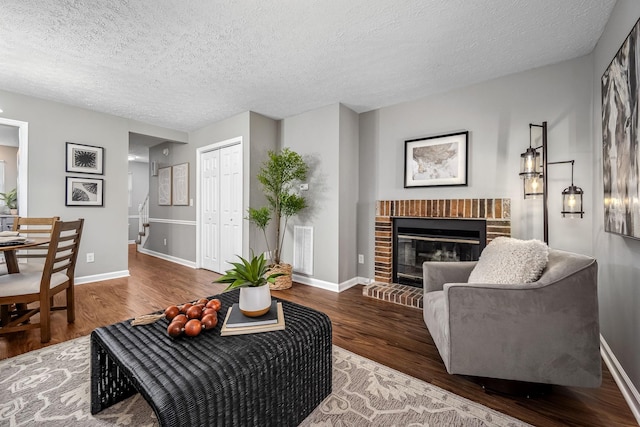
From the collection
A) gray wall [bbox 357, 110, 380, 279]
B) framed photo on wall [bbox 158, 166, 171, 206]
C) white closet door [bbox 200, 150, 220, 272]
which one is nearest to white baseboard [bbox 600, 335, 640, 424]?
gray wall [bbox 357, 110, 380, 279]

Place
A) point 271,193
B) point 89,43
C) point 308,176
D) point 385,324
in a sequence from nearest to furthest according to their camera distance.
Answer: point 89,43
point 385,324
point 308,176
point 271,193

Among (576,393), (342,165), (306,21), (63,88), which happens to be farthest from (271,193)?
(576,393)

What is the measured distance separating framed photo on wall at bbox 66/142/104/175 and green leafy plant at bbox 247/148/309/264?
2.25m

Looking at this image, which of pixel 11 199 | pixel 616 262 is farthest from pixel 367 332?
pixel 11 199

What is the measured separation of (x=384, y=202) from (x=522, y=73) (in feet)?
6.17

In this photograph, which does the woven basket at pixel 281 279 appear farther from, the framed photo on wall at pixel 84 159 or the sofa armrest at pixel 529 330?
the framed photo on wall at pixel 84 159

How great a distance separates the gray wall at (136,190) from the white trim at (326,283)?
20.0 feet

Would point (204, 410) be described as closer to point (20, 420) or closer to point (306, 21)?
point (20, 420)

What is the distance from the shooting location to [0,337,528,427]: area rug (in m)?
1.31

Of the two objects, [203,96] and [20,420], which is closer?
[20,420]

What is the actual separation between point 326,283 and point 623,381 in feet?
8.51

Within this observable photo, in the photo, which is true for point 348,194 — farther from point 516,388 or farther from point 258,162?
point 516,388

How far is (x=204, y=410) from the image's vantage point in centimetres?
93

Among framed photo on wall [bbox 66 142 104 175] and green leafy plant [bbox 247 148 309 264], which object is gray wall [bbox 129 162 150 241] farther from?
green leafy plant [bbox 247 148 309 264]
